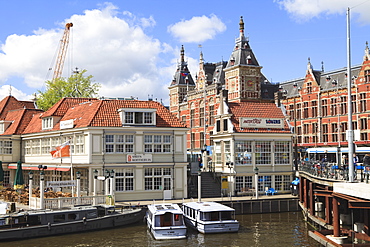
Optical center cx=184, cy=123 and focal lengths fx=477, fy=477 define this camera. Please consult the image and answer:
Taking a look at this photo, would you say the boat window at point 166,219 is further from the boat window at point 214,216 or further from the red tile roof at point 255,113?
the red tile roof at point 255,113

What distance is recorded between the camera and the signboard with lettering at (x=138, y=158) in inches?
1727

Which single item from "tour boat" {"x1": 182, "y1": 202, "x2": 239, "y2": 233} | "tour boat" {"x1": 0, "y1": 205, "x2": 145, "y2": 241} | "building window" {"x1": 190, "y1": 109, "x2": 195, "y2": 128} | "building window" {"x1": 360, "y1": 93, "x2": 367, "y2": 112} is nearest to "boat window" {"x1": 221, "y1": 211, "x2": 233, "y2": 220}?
Answer: "tour boat" {"x1": 182, "y1": 202, "x2": 239, "y2": 233}

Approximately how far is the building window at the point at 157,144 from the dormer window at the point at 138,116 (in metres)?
1.45

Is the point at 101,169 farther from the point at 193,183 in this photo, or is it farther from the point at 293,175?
the point at 293,175

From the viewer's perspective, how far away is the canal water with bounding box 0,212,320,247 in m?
31.2

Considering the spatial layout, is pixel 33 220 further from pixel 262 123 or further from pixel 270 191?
pixel 262 123

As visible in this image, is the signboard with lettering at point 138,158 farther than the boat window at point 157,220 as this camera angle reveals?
Yes

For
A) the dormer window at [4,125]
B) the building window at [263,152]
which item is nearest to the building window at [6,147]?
the dormer window at [4,125]

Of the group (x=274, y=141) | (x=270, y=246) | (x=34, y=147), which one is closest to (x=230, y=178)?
(x=274, y=141)

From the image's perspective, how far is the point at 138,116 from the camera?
148 ft

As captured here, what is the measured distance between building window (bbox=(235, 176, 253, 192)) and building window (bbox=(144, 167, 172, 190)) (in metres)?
7.96

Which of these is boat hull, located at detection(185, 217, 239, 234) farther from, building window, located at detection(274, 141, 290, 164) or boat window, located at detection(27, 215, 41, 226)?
building window, located at detection(274, 141, 290, 164)

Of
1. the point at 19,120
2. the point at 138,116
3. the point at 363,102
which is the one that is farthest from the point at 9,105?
the point at 363,102

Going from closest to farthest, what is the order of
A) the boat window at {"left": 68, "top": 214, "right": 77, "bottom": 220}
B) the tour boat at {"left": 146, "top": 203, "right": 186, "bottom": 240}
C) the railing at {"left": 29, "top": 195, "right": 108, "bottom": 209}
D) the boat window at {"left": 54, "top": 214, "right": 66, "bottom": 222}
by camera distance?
the tour boat at {"left": 146, "top": 203, "right": 186, "bottom": 240} < the boat window at {"left": 54, "top": 214, "right": 66, "bottom": 222} < the boat window at {"left": 68, "top": 214, "right": 77, "bottom": 220} < the railing at {"left": 29, "top": 195, "right": 108, "bottom": 209}
